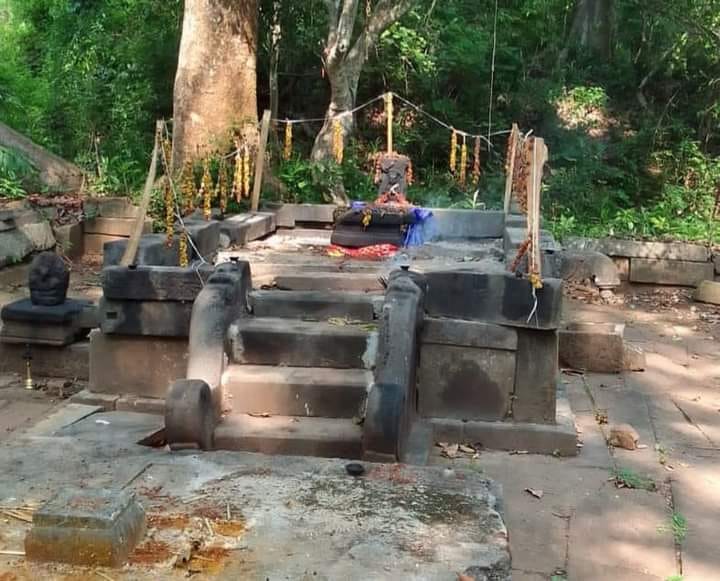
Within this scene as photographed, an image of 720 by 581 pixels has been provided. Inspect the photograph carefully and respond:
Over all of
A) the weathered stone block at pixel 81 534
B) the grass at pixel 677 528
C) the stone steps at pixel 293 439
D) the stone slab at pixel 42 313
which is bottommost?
the grass at pixel 677 528

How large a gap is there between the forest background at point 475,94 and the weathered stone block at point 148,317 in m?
6.14

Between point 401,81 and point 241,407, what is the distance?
1081 centimetres

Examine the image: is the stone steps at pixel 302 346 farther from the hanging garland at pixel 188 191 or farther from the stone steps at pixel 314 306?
the hanging garland at pixel 188 191

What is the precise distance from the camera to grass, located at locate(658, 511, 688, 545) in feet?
13.8

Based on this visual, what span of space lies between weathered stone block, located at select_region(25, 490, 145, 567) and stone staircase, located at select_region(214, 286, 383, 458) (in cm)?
185

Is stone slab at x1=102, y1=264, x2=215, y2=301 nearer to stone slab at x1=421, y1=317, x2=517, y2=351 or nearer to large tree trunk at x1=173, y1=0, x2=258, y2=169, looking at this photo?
stone slab at x1=421, y1=317, x2=517, y2=351

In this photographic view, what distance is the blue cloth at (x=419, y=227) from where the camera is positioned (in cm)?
846

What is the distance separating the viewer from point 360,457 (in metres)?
4.56

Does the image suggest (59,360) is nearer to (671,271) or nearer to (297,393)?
(297,393)

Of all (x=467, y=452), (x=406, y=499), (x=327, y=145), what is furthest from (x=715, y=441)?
(x=327, y=145)

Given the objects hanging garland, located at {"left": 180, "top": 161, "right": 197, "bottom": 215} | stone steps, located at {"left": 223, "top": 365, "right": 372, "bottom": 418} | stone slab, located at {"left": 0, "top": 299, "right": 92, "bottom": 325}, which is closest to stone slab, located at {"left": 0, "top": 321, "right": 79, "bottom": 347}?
stone slab, located at {"left": 0, "top": 299, "right": 92, "bottom": 325}

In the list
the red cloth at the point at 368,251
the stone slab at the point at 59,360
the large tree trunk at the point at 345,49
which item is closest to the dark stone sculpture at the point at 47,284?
the stone slab at the point at 59,360

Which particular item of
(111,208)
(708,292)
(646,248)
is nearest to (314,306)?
(111,208)

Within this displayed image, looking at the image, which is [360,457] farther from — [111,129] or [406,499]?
[111,129]
